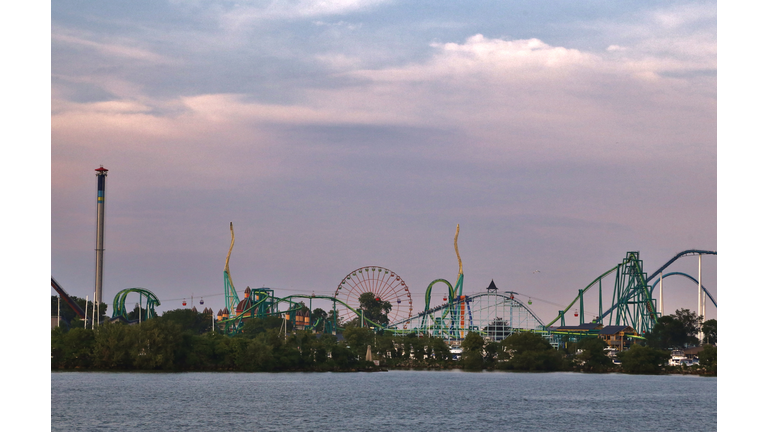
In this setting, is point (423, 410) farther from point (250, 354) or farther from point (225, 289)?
point (225, 289)

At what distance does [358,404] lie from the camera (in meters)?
52.0

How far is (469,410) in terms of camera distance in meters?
50.3

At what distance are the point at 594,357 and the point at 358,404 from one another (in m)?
54.6

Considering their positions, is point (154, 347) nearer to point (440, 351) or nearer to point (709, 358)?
point (440, 351)

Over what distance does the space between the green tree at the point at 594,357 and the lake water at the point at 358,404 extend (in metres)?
21.8

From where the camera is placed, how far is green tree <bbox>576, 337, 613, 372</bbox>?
98938mm

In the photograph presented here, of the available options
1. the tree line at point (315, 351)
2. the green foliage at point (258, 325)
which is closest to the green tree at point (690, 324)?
the tree line at point (315, 351)

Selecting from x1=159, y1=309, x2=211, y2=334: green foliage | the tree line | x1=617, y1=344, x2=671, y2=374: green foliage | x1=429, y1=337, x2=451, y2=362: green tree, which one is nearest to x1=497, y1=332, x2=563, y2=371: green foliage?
the tree line

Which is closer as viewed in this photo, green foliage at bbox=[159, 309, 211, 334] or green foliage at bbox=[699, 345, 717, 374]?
green foliage at bbox=[699, 345, 717, 374]

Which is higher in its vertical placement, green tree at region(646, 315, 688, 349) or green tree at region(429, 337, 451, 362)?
green tree at region(646, 315, 688, 349)

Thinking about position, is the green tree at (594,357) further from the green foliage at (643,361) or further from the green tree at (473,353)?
the green tree at (473,353)

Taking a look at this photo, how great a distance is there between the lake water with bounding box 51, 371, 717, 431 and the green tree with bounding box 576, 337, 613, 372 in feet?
71.5

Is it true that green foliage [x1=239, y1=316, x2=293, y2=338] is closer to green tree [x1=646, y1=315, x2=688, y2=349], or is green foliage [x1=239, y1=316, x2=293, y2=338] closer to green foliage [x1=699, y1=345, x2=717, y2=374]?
green tree [x1=646, y1=315, x2=688, y2=349]
